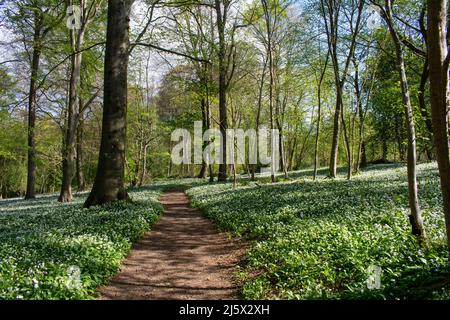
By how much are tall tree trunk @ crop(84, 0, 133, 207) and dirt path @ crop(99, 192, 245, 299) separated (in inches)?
129

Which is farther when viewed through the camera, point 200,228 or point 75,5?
point 75,5

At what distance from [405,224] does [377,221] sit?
0.78m

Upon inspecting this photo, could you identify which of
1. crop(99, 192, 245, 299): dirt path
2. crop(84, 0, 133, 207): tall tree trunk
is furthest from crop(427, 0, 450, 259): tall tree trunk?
crop(84, 0, 133, 207): tall tree trunk

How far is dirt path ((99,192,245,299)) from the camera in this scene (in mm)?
6293

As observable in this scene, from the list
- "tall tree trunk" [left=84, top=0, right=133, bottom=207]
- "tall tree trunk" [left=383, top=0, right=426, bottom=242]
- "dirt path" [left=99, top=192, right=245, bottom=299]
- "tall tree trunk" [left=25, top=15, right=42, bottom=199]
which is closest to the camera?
"dirt path" [left=99, top=192, right=245, bottom=299]

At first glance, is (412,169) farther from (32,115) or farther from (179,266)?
(32,115)

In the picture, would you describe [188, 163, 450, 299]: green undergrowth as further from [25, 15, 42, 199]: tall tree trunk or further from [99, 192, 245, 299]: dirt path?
[25, 15, 42, 199]: tall tree trunk

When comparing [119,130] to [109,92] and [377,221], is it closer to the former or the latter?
[109,92]

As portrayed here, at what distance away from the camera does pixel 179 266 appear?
8078 millimetres

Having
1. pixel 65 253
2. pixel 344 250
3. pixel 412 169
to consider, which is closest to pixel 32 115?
pixel 65 253
